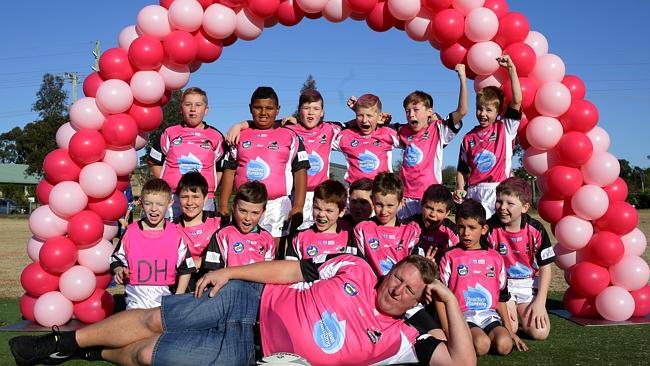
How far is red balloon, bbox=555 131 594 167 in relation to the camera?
5.52 m

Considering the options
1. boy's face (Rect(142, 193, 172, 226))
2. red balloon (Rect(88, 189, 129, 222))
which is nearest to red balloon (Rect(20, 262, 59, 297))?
red balloon (Rect(88, 189, 129, 222))

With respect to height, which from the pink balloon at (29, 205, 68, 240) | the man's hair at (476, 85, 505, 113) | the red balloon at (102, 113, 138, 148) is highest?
the man's hair at (476, 85, 505, 113)

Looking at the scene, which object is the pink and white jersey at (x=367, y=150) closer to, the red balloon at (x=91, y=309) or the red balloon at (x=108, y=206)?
the red balloon at (x=108, y=206)

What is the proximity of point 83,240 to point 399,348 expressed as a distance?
326cm

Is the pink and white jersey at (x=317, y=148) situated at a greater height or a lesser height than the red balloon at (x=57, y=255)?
greater

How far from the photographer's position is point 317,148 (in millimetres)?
6004

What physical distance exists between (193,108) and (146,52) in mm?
648

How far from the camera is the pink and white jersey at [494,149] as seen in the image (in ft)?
18.3

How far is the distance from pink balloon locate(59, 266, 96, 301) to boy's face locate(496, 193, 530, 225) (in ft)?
12.1

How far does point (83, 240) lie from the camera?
5492 mm

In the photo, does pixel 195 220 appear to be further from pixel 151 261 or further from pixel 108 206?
pixel 108 206

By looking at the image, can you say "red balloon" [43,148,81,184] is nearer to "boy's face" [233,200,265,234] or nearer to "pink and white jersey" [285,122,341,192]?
"boy's face" [233,200,265,234]

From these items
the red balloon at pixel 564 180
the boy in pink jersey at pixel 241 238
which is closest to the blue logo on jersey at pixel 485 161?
the red balloon at pixel 564 180

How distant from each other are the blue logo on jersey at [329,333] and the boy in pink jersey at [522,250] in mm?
1908
